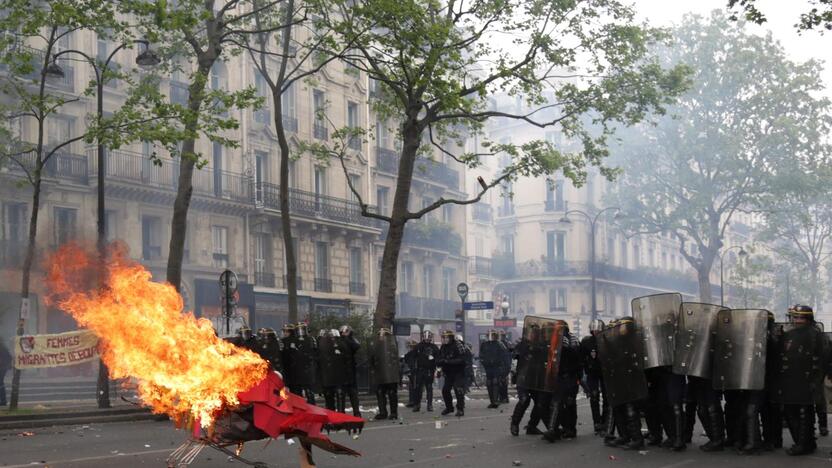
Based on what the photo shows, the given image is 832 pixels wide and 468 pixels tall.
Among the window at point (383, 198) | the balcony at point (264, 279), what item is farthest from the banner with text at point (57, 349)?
the window at point (383, 198)

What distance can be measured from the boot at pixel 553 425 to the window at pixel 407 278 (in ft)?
126

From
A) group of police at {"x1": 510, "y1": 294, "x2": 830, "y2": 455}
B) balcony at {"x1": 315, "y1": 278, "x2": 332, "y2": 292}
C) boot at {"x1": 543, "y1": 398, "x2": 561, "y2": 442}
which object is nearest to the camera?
group of police at {"x1": 510, "y1": 294, "x2": 830, "y2": 455}

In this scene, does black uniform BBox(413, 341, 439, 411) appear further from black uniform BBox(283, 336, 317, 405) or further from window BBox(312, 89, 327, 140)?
window BBox(312, 89, 327, 140)

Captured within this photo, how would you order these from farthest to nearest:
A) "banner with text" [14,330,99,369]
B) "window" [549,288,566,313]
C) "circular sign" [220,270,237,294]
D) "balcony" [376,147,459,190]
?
"window" [549,288,566,313] → "balcony" [376,147,459,190] → "circular sign" [220,270,237,294] → "banner with text" [14,330,99,369]

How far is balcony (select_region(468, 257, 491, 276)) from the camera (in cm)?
6831

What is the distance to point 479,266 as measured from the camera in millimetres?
69125

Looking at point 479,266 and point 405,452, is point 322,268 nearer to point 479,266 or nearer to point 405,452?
point 479,266

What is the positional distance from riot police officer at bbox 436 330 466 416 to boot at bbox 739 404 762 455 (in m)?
9.56

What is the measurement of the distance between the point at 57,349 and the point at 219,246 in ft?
57.3

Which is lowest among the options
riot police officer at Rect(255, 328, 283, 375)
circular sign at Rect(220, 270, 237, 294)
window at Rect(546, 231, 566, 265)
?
riot police officer at Rect(255, 328, 283, 375)

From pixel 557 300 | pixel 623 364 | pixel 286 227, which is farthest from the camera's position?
pixel 557 300

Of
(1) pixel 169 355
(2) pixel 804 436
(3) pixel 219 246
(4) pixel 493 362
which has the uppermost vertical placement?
(3) pixel 219 246

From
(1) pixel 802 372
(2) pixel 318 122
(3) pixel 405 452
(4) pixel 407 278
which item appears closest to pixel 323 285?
(2) pixel 318 122

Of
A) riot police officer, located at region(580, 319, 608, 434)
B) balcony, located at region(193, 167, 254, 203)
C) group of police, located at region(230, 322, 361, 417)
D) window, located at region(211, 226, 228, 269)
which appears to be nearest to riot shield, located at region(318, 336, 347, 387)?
group of police, located at region(230, 322, 361, 417)
